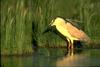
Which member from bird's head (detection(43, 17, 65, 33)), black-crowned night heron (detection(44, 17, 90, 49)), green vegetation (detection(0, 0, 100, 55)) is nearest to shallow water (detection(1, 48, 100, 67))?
green vegetation (detection(0, 0, 100, 55))

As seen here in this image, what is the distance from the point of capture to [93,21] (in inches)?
710

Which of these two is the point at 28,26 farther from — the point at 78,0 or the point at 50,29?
the point at 78,0

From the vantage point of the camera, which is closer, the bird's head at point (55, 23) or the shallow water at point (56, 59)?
the shallow water at point (56, 59)

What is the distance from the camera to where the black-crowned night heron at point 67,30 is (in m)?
17.5

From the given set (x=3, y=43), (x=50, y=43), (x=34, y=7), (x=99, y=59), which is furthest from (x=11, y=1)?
(x=99, y=59)

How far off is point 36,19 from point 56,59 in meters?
3.24

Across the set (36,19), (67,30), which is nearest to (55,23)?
(67,30)

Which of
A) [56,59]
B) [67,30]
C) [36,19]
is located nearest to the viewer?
[56,59]

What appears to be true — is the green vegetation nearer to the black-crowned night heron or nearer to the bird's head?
the bird's head

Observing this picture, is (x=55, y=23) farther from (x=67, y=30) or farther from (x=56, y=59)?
(x=56, y=59)

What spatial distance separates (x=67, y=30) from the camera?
17812 mm

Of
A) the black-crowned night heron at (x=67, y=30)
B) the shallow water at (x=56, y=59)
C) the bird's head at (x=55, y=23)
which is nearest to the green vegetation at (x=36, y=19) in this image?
the bird's head at (x=55, y=23)

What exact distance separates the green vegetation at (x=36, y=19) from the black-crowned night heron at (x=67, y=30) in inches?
9.9

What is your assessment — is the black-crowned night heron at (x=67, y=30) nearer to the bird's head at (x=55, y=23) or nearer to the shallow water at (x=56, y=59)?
the bird's head at (x=55, y=23)
